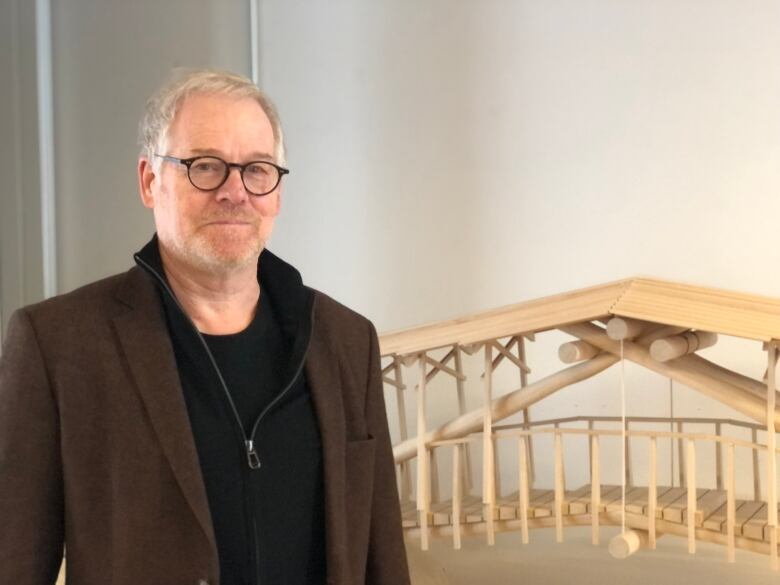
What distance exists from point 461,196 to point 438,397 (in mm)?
526

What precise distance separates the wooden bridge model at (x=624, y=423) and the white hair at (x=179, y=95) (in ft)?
2.54

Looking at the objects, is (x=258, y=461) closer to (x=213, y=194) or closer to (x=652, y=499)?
(x=213, y=194)

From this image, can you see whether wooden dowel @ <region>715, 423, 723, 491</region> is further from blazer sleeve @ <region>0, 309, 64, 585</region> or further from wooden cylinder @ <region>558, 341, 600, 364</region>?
blazer sleeve @ <region>0, 309, 64, 585</region>

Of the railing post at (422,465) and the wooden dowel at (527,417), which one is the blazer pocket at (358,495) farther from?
the wooden dowel at (527,417)

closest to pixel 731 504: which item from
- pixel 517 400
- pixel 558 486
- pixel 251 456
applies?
pixel 558 486

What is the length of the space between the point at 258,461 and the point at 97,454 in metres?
0.17

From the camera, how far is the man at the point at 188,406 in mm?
985

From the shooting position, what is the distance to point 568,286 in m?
2.30

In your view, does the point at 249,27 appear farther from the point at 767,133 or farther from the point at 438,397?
the point at 767,133

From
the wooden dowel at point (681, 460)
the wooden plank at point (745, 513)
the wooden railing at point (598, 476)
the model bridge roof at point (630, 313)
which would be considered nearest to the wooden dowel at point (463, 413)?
the wooden railing at point (598, 476)

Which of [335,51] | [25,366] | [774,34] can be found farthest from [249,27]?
[25,366]

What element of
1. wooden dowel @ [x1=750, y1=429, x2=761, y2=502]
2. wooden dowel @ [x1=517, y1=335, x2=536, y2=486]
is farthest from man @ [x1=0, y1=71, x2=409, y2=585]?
wooden dowel @ [x1=750, y1=429, x2=761, y2=502]

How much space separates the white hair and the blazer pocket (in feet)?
1.21

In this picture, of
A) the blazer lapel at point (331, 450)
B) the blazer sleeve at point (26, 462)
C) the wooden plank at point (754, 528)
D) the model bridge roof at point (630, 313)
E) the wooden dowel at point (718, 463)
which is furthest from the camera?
the wooden dowel at point (718, 463)
